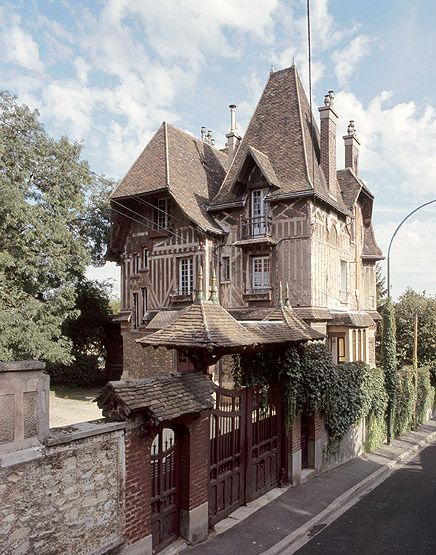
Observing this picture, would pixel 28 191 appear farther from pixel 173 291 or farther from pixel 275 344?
pixel 275 344


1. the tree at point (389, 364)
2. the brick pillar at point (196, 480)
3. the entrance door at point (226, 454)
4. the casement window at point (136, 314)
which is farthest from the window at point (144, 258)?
the brick pillar at point (196, 480)

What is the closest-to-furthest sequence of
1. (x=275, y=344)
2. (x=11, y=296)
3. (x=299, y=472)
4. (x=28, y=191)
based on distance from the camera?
(x=275, y=344) < (x=299, y=472) < (x=11, y=296) < (x=28, y=191)

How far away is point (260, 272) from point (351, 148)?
32.6 feet

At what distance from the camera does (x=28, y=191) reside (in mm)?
22562

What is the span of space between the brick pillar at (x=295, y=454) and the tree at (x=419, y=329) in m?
22.0

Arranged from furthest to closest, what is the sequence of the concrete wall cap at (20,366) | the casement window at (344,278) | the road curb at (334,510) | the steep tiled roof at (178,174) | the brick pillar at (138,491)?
the casement window at (344,278)
the steep tiled roof at (178,174)
the road curb at (334,510)
the brick pillar at (138,491)
the concrete wall cap at (20,366)

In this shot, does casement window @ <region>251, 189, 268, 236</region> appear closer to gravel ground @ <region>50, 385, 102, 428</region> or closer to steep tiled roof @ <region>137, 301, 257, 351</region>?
gravel ground @ <region>50, 385, 102, 428</region>

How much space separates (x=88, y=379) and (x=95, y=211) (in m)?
10.3

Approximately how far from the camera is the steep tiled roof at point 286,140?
21.1m

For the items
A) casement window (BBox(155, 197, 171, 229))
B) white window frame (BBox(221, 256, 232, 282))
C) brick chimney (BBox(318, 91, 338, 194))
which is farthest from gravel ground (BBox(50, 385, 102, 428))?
brick chimney (BBox(318, 91, 338, 194))

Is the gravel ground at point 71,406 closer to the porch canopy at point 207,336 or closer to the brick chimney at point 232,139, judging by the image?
the porch canopy at point 207,336

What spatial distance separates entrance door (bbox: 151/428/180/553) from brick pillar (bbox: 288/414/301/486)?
4223 millimetres

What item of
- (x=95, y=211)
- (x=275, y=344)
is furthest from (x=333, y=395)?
(x=95, y=211)

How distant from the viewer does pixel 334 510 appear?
1036 centimetres
